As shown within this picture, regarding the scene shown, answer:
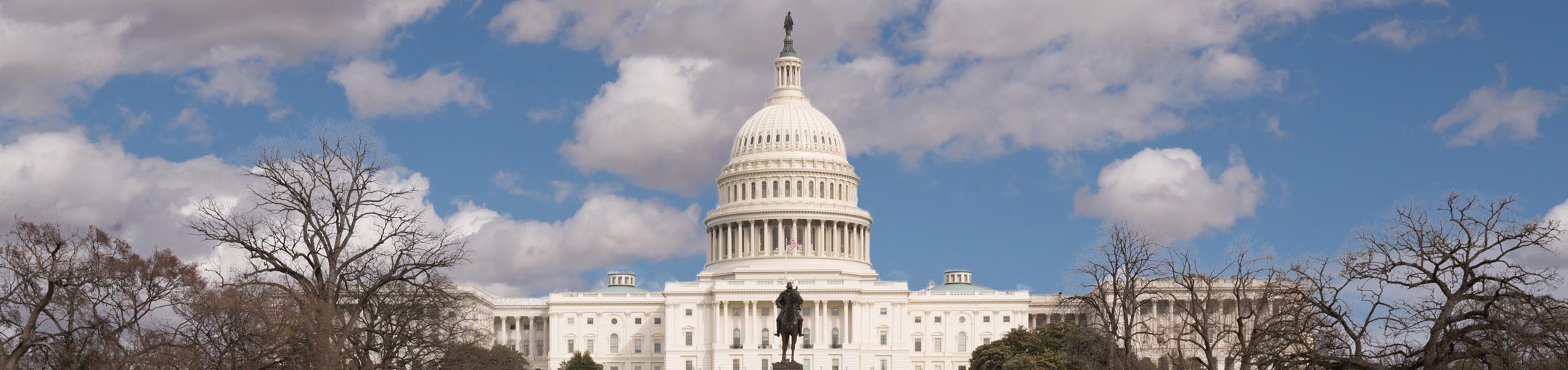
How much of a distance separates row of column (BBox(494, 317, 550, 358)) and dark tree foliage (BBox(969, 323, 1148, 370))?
46481mm

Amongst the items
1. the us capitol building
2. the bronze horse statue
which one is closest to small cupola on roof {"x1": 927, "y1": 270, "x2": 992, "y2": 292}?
the us capitol building

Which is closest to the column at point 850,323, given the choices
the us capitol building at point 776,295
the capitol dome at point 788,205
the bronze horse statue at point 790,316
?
the us capitol building at point 776,295

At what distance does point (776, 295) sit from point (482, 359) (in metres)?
60.3

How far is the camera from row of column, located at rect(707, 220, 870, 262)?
171375 millimetres

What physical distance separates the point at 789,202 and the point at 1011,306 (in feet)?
74.8

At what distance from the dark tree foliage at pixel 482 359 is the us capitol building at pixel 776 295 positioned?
16.9 meters

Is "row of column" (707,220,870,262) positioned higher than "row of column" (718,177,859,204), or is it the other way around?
"row of column" (718,177,859,204)

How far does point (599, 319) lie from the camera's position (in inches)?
6516

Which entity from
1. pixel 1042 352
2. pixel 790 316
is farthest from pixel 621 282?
pixel 790 316

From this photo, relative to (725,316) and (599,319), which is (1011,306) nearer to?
(725,316)

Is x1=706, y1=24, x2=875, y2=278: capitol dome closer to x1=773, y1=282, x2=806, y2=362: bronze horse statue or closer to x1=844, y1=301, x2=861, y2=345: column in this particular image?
x1=844, y1=301, x2=861, y2=345: column

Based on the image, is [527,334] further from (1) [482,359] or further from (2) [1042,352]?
(1) [482,359]

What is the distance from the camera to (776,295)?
158 metres

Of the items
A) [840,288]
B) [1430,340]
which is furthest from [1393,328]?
[840,288]
